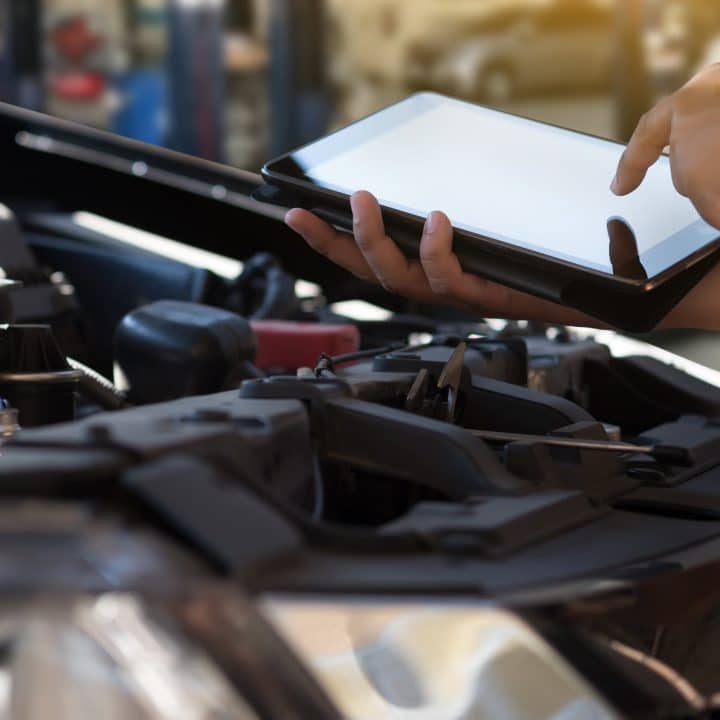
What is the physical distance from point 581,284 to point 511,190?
0.16 m

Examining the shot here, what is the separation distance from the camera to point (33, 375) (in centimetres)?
90

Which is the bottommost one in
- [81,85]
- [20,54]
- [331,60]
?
[81,85]

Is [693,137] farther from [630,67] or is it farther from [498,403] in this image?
[630,67]

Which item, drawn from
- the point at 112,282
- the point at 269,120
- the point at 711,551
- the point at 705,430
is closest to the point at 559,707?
the point at 711,551

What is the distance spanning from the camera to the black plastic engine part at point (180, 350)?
3.18 ft

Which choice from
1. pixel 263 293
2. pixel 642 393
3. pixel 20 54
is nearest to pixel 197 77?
pixel 20 54

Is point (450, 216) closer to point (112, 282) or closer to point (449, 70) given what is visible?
point (112, 282)

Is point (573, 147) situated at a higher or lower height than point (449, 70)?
higher

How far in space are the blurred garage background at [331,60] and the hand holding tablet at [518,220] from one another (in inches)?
224

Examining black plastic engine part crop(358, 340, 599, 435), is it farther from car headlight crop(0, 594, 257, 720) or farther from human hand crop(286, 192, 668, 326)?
car headlight crop(0, 594, 257, 720)

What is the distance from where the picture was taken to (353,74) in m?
7.89

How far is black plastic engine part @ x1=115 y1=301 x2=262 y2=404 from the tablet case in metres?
0.15

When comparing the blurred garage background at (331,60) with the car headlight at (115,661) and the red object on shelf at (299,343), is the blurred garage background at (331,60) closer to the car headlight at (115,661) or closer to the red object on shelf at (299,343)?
the red object on shelf at (299,343)

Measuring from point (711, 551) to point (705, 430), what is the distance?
0.85 feet
